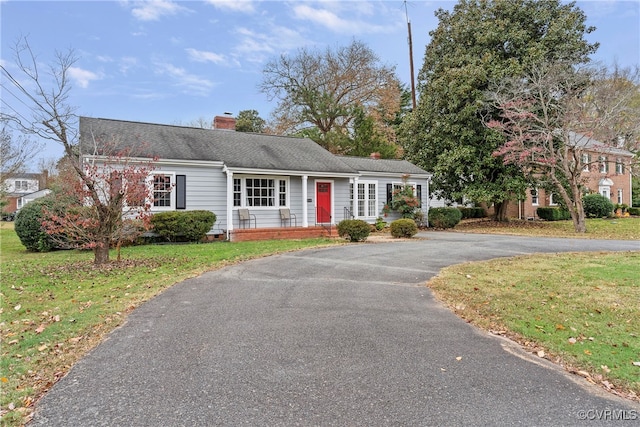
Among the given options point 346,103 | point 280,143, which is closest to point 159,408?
point 280,143

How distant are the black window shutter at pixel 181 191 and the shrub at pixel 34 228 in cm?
378

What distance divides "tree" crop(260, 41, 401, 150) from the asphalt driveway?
27.1 metres

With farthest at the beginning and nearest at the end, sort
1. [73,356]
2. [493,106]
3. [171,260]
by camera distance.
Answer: [493,106]
[171,260]
[73,356]

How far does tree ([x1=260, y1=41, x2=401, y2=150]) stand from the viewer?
31.3 m

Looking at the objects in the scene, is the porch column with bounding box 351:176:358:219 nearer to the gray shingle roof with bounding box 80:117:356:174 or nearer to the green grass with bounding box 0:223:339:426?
the gray shingle roof with bounding box 80:117:356:174

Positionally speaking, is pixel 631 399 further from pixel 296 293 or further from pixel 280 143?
pixel 280 143

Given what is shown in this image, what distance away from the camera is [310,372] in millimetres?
3367

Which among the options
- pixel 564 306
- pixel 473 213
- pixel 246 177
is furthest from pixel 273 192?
pixel 473 213

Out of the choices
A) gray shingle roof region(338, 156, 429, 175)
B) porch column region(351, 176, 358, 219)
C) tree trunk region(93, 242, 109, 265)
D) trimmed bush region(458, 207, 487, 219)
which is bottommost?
A: tree trunk region(93, 242, 109, 265)

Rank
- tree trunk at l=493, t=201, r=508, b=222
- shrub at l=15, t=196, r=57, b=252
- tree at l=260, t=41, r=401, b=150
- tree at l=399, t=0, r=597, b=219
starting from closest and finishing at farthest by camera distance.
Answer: shrub at l=15, t=196, r=57, b=252
tree at l=399, t=0, r=597, b=219
tree trunk at l=493, t=201, r=508, b=222
tree at l=260, t=41, r=401, b=150

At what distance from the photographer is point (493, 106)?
20.2 m

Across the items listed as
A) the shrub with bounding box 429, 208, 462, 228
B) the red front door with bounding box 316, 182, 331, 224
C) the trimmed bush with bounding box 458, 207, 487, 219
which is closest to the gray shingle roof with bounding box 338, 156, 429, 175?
the shrub with bounding box 429, 208, 462, 228

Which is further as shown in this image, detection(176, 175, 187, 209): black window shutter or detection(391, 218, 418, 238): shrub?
detection(391, 218, 418, 238): shrub

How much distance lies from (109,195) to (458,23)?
20.5 meters
